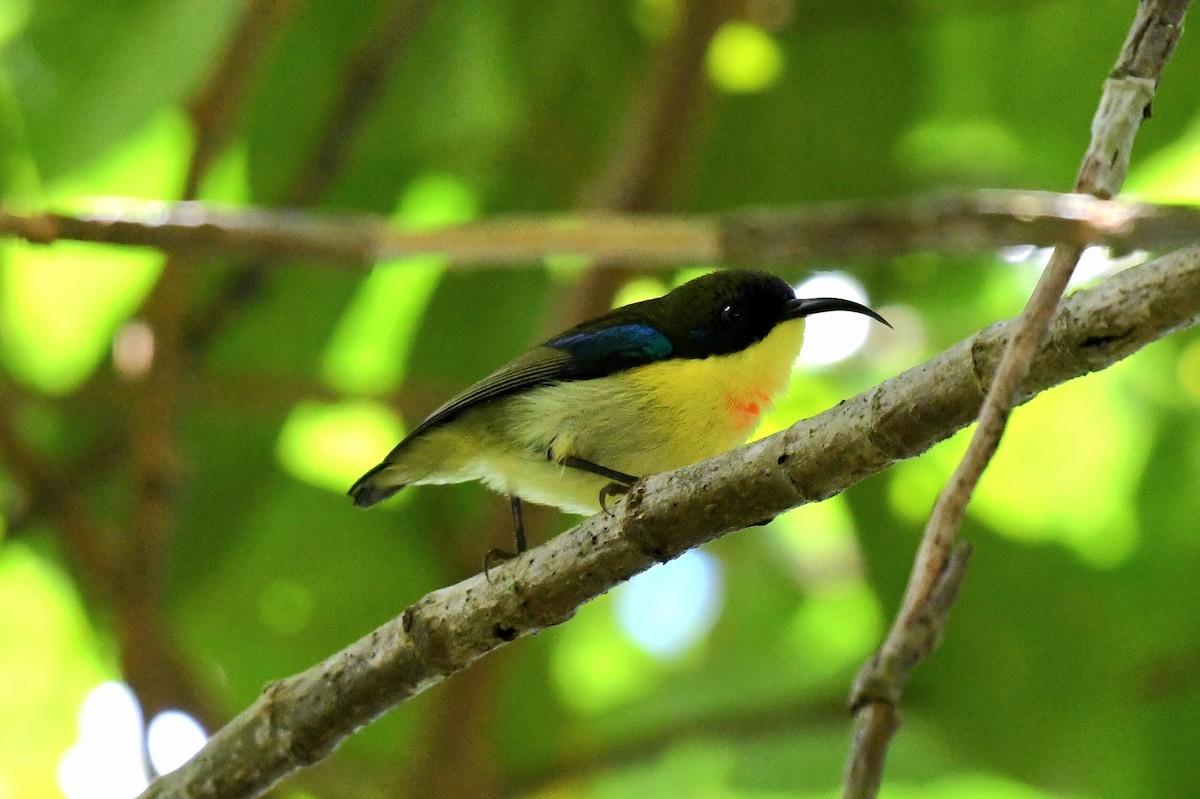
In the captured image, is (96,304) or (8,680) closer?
(96,304)

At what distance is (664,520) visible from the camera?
245cm

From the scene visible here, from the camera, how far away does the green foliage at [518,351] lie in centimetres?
467

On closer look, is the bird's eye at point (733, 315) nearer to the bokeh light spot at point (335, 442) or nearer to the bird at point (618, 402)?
the bird at point (618, 402)

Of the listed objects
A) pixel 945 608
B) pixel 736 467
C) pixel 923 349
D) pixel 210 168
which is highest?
pixel 210 168

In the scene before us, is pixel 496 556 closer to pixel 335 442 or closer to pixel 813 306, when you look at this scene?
pixel 813 306

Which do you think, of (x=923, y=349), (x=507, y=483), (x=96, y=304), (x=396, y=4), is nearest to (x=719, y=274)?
(x=507, y=483)

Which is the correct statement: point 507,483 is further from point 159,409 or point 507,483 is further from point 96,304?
point 96,304

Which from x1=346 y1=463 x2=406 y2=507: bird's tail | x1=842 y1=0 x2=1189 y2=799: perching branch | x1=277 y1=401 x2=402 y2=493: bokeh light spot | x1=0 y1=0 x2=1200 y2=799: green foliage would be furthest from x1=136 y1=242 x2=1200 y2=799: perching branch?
x1=277 y1=401 x2=402 y2=493: bokeh light spot

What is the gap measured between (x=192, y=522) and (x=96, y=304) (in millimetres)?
940

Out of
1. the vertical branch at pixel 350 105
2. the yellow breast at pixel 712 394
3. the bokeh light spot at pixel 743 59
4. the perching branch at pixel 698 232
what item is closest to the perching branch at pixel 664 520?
the perching branch at pixel 698 232

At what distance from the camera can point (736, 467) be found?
237cm

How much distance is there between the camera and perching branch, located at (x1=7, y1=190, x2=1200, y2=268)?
1323 millimetres

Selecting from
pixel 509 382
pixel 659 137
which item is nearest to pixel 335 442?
pixel 659 137

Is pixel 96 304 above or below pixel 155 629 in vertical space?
above
